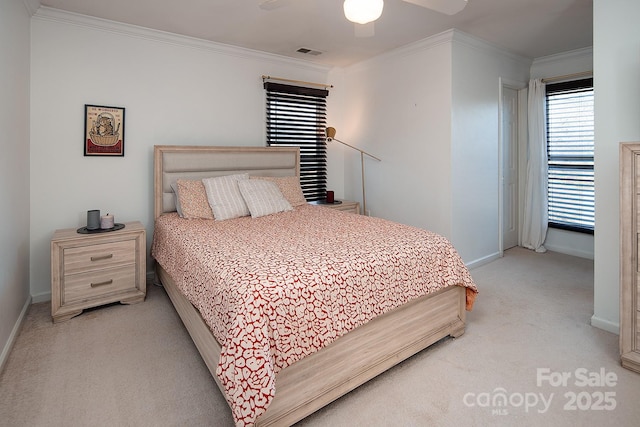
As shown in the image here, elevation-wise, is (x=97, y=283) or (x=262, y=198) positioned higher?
(x=262, y=198)

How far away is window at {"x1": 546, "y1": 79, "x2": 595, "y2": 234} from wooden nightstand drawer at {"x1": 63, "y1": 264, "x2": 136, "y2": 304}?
5.05 metres

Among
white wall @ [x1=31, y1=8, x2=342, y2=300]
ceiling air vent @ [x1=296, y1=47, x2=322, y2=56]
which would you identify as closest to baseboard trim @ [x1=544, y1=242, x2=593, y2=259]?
ceiling air vent @ [x1=296, y1=47, x2=322, y2=56]

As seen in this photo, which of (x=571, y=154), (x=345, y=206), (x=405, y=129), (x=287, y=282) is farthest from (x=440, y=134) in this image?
(x=287, y=282)

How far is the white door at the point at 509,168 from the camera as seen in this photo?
14.9 feet

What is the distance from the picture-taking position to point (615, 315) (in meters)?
2.50

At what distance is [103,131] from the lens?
328cm

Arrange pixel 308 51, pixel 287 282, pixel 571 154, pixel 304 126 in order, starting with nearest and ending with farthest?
1. pixel 287 282
2. pixel 308 51
3. pixel 571 154
4. pixel 304 126

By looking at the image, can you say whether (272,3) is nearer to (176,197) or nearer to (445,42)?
(176,197)

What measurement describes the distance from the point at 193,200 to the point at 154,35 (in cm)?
169

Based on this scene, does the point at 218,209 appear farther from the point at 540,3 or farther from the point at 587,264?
the point at 587,264

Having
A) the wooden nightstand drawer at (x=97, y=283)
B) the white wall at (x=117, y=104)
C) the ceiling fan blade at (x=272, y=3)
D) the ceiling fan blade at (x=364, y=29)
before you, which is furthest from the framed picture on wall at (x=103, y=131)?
the ceiling fan blade at (x=364, y=29)

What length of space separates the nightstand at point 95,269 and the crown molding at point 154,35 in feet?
5.97

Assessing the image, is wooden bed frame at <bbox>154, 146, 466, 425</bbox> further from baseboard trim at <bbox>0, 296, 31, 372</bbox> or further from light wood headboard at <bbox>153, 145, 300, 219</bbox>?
baseboard trim at <bbox>0, 296, 31, 372</bbox>

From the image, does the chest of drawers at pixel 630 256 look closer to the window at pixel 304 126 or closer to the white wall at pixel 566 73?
the white wall at pixel 566 73
